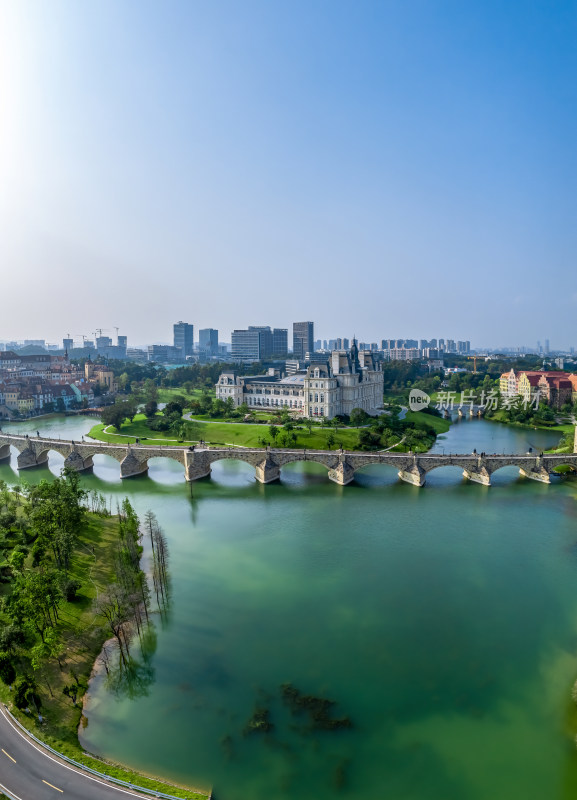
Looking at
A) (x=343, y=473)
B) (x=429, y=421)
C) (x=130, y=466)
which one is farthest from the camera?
(x=429, y=421)

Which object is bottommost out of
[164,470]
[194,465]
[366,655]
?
[366,655]

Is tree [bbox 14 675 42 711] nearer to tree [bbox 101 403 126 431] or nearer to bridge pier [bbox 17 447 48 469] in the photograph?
bridge pier [bbox 17 447 48 469]

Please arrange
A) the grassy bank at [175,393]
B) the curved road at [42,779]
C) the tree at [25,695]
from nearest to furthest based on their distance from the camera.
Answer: the curved road at [42,779], the tree at [25,695], the grassy bank at [175,393]

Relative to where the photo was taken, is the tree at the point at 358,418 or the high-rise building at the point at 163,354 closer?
the tree at the point at 358,418

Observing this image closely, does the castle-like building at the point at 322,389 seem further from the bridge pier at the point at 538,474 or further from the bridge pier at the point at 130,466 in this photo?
the bridge pier at the point at 538,474

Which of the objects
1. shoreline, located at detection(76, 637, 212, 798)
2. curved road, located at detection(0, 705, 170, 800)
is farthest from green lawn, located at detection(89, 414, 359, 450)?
curved road, located at detection(0, 705, 170, 800)

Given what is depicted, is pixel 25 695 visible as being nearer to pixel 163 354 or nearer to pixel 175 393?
pixel 175 393

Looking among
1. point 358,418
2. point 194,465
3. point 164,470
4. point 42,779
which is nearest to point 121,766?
point 42,779

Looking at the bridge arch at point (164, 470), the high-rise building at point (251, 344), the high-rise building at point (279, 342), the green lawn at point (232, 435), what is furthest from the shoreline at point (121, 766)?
the high-rise building at point (279, 342)
